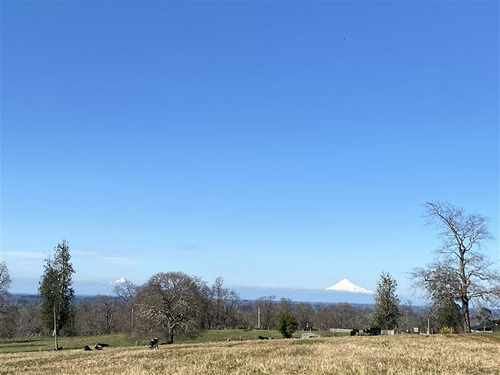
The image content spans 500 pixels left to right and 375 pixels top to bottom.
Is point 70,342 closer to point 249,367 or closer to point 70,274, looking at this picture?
point 70,274

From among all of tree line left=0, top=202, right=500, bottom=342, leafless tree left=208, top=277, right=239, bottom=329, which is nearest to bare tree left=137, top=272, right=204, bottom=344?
tree line left=0, top=202, right=500, bottom=342

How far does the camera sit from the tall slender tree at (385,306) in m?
70.7

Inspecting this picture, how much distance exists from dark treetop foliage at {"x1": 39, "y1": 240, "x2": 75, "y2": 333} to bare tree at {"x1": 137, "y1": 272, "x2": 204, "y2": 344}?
20902 millimetres

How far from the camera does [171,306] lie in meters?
64.5

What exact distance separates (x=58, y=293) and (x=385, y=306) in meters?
57.7

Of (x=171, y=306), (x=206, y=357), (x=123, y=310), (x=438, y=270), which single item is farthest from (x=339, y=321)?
(x=206, y=357)

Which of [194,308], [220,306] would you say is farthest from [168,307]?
[220,306]

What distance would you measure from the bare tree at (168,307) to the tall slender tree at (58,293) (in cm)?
2090

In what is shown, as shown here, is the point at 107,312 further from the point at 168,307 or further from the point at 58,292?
the point at 168,307

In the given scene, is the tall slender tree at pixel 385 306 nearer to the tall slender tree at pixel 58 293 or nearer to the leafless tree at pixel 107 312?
the tall slender tree at pixel 58 293

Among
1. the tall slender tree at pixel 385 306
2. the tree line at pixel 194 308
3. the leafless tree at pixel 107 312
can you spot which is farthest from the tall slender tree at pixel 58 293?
the tall slender tree at pixel 385 306

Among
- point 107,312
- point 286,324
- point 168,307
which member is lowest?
point 107,312

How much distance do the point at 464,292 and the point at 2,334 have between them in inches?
3616

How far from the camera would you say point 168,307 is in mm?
64188
